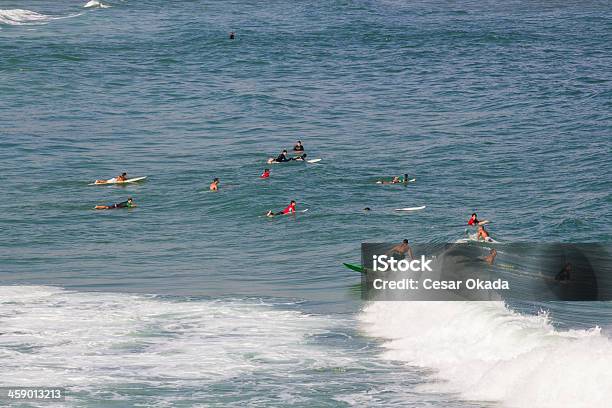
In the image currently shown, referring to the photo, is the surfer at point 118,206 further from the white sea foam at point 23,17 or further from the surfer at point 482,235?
the white sea foam at point 23,17

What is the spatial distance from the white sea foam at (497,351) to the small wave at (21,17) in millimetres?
81129

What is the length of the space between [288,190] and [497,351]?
26863mm

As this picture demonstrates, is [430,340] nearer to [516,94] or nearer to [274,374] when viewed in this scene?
[274,374]

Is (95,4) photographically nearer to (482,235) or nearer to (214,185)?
(214,185)

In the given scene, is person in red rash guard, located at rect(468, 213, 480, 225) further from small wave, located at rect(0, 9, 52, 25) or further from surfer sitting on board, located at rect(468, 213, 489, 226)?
small wave, located at rect(0, 9, 52, 25)

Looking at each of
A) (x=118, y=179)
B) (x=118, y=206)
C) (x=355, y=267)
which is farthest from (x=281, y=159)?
(x=355, y=267)

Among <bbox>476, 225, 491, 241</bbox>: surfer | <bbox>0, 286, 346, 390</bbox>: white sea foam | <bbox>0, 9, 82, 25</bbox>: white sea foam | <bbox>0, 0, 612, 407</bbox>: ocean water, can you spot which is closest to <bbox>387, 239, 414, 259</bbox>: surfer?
<bbox>0, 0, 612, 407</bbox>: ocean water

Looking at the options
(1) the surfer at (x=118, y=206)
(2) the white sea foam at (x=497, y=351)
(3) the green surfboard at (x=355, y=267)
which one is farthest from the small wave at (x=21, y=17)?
(2) the white sea foam at (x=497, y=351)

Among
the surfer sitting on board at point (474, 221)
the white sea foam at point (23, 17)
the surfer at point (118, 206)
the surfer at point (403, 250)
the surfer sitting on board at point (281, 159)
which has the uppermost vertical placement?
the white sea foam at point (23, 17)

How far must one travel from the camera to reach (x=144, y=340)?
109 ft

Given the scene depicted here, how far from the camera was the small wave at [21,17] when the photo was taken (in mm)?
110375

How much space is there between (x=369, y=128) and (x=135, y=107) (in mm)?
17332

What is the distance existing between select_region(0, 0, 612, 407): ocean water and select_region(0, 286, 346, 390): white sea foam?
0.34ft

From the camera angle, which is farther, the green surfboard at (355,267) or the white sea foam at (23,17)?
the white sea foam at (23,17)
